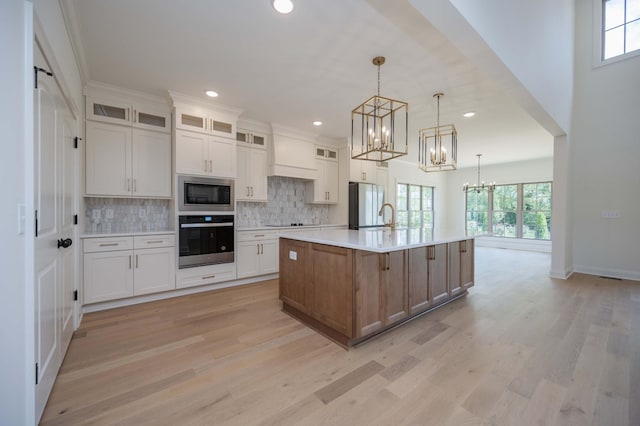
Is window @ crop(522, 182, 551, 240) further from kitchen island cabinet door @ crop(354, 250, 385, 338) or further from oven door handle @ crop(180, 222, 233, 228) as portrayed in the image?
oven door handle @ crop(180, 222, 233, 228)

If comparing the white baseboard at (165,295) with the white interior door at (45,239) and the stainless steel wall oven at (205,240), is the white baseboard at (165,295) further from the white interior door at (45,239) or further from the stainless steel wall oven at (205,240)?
the white interior door at (45,239)

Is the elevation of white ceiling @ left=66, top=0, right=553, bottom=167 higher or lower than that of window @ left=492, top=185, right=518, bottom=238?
higher

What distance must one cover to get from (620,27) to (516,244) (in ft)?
18.1

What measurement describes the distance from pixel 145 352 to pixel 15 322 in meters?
1.18

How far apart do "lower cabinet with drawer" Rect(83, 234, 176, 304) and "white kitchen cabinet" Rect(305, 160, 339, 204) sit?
2665mm

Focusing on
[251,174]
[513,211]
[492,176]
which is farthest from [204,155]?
[513,211]

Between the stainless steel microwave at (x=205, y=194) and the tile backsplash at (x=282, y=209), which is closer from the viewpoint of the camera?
the stainless steel microwave at (x=205, y=194)

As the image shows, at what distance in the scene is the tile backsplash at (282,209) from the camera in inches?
186

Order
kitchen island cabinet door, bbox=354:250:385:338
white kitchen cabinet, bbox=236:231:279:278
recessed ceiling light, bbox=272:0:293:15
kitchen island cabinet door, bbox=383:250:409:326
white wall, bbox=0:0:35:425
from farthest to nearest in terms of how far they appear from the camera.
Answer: white kitchen cabinet, bbox=236:231:279:278 < kitchen island cabinet door, bbox=383:250:409:326 < kitchen island cabinet door, bbox=354:250:385:338 < recessed ceiling light, bbox=272:0:293:15 < white wall, bbox=0:0:35:425

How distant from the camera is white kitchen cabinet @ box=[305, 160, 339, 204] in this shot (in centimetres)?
529

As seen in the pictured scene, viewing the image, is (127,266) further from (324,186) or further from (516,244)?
(516,244)

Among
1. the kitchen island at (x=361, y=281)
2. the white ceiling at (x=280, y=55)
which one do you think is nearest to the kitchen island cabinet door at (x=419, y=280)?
the kitchen island at (x=361, y=281)

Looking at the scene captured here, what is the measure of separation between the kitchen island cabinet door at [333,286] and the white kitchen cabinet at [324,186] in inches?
110

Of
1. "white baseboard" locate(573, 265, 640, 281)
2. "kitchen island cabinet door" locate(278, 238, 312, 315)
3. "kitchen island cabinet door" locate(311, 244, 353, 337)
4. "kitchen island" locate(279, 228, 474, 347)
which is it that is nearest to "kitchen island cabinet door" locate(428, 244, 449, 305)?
"kitchen island" locate(279, 228, 474, 347)
